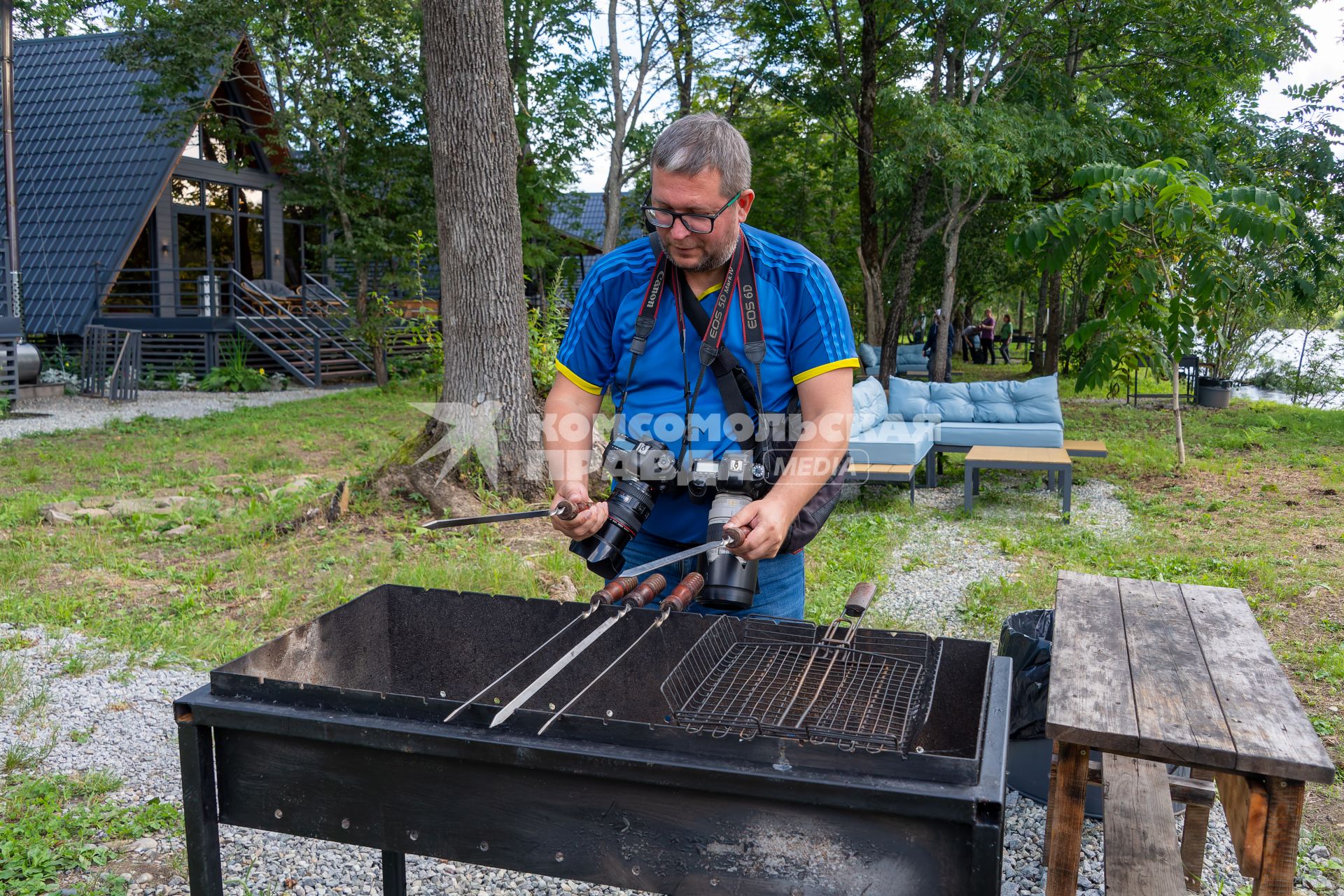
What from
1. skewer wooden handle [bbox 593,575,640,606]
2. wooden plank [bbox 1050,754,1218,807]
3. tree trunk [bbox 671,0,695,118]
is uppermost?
tree trunk [bbox 671,0,695,118]

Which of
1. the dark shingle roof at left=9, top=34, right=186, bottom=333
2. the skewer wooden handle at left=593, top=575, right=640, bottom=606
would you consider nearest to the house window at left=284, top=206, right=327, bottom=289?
the dark shingle roof at left=9, top=34, right=186, bottom=333

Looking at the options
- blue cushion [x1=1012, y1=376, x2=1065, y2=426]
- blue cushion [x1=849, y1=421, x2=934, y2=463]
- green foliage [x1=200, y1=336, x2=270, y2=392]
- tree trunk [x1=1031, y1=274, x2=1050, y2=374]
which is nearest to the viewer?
blue cushion [x1=849, y1=421, x2=934, y2=463]

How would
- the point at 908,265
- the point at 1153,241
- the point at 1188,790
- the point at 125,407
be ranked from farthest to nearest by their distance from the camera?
1. the point at 908,265
2. the point at 125,407
3. the point at 1153,241
4. the point at 1188,790

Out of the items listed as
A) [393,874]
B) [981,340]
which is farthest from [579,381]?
[981,340]

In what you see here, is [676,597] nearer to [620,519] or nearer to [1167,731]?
[620,519]

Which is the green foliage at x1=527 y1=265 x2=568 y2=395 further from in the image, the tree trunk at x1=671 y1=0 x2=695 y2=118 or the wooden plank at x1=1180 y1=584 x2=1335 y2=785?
the tree trunk at x1=671 y1=0 x2=695 y2=118

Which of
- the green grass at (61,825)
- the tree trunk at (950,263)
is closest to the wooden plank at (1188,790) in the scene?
the green grass at (61,825)

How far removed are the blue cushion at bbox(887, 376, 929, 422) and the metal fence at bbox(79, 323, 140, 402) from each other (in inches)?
463

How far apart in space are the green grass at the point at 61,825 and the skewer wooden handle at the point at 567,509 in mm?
1922

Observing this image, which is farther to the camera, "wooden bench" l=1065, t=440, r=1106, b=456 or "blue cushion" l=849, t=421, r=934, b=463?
"wooden bench" l=1065, t=440, r=1106, b=456

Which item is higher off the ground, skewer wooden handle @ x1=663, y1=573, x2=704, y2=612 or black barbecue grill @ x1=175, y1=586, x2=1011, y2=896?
skewer wooden handle @ x1=663, y1=573, x2=704, y2=612

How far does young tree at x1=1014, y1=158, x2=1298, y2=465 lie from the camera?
9.20 m

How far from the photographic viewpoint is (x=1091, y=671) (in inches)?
110

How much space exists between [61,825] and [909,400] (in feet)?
32.3
